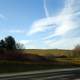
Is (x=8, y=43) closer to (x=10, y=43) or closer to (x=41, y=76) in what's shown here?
(x=10, y=43)

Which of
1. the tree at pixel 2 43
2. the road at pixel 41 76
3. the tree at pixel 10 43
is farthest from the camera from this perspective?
the tree at pixel 10 43

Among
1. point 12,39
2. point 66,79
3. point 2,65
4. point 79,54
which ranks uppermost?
point 12,39

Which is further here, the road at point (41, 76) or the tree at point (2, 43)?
the tree at point (2, 43)

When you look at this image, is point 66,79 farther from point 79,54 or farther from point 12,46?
point 79,54

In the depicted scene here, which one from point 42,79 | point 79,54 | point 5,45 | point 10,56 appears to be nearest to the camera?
point 42,79

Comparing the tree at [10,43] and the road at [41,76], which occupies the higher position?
the tree at [10,43]

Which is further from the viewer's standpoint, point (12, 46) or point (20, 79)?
point (12, 46)

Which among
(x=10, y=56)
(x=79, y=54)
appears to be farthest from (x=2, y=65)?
(x=79, y=54)

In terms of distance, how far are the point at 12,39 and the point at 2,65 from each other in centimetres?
3578

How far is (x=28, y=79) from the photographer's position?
2056cm

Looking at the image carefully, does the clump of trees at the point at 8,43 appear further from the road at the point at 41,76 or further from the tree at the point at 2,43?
the road at the point at 41,76

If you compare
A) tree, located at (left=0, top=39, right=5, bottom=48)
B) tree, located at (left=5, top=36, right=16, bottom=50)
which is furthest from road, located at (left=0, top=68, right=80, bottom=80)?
tree, located at (left=5, top=36, right=16, bottom=50)

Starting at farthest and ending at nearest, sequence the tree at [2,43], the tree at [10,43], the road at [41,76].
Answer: the tree at [10,43], the tree at [2,43], the road at [41,76]

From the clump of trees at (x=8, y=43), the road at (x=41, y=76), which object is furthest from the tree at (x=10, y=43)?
the road at (x=41, y=76)
